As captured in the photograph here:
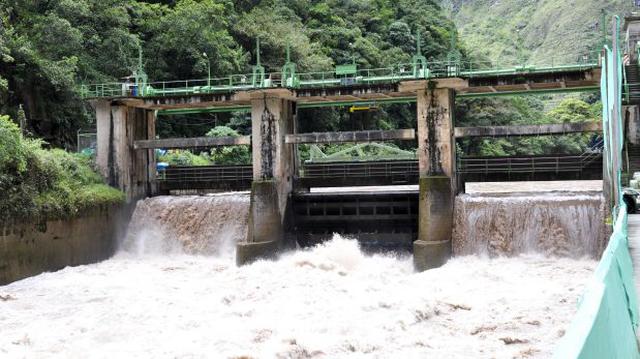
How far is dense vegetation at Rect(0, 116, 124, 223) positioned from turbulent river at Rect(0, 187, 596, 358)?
6.70 ft

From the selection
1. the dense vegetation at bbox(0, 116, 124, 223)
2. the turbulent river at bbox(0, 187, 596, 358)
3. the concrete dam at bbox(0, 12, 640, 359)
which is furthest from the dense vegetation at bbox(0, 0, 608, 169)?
the turbulent river at bbox(0, 187, 596, 358)

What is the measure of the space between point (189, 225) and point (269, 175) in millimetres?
3643

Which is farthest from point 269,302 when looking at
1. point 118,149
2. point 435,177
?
point 118,149

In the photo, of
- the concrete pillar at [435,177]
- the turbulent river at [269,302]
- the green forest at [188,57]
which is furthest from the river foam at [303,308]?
the green forest at [188,57]

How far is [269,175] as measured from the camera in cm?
2286

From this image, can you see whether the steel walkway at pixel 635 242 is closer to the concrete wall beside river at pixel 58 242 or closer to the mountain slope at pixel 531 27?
the concrete wall beside river at pixel 58 242

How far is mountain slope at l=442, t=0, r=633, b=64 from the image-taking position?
78812 mm

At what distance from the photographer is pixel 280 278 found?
1848cm

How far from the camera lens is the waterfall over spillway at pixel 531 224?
1866 cm

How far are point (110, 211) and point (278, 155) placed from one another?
6.57 m

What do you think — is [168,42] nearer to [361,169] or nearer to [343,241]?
[361,169]

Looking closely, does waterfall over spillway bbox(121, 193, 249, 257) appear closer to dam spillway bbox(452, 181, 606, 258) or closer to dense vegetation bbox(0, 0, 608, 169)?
dense vegetation bbox(0, 0, 608, 169)

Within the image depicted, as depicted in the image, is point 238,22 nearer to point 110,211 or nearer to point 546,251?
point 110,211

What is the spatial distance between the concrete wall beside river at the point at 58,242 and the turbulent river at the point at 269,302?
0.45m
